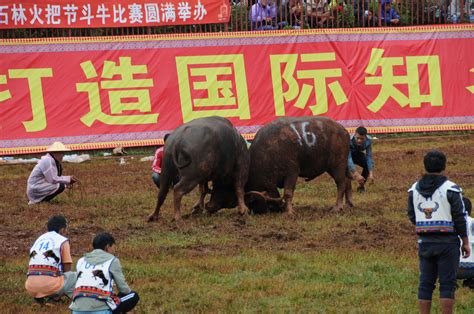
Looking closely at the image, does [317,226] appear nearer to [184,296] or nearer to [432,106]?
[184,296]

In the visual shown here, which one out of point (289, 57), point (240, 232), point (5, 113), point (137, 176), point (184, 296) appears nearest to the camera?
point (184, 296)

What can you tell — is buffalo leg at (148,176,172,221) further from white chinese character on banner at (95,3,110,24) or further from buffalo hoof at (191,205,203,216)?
white chinese character on banner at (95,3,110,24)

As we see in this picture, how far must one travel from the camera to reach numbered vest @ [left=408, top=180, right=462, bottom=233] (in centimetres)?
1041

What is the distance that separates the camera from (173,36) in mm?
25688

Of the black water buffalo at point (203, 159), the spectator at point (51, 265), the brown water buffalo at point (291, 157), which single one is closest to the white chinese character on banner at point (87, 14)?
the brown water buffalo at point (291, 157)

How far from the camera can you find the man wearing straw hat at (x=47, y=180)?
63.1 feet

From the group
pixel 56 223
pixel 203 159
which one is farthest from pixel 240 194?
pixel 56 223

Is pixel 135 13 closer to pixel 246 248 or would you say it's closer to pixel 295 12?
pixel 295 12

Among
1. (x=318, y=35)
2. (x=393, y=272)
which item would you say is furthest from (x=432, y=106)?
(x=393, y=272)

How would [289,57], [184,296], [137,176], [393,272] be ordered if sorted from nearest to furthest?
[184,296] → [393,272] → [137,176] → [289,57]

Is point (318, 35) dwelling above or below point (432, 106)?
above

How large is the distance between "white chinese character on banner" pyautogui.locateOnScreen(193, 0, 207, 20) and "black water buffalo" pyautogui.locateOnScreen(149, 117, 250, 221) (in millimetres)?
8451

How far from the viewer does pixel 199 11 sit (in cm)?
2573

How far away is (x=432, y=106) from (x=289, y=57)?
3458 mm
